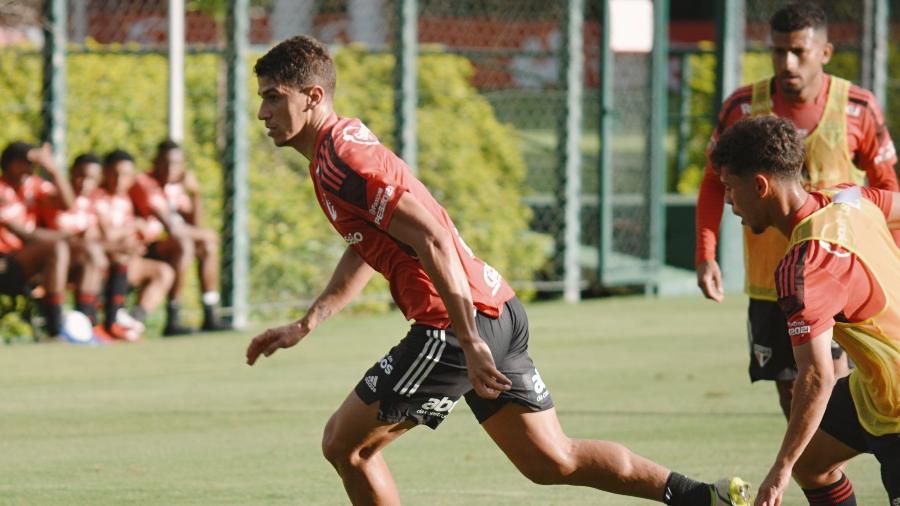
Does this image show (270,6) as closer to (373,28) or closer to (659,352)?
(373,28)

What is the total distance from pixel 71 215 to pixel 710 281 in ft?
21.6

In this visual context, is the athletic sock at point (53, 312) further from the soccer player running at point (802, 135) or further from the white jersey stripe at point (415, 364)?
the white jersey stripe at point (415, 364)

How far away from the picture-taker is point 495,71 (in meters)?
15.2

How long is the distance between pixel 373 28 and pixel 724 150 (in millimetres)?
11361

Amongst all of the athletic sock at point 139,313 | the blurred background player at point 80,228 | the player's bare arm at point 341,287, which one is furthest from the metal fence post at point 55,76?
the player's bare arm at point 341,287

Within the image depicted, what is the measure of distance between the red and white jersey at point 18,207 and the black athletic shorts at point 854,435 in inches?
303

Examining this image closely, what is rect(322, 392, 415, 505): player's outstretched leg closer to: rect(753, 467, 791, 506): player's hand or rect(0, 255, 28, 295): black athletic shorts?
rect(753, 467, 791, 506): player's hand

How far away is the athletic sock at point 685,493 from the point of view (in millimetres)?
5219

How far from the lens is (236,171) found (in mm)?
12469

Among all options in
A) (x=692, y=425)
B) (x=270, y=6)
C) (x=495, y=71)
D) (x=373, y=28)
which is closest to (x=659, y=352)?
(x=692, y=425)

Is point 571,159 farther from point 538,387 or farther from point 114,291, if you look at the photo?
point 538,387

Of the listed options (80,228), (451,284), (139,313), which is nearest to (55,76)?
(80,228)

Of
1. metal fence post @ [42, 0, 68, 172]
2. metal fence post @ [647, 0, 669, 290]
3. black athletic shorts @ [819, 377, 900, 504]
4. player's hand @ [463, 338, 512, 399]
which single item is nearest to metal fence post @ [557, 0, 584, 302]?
metal fence post @ [647, 0, 669, 290]

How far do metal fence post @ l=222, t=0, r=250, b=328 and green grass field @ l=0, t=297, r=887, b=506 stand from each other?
46 centimetres
